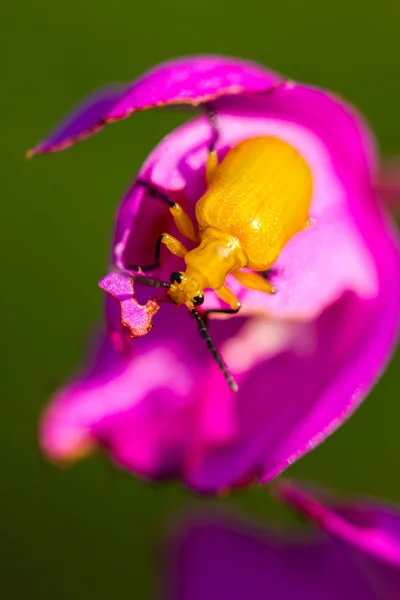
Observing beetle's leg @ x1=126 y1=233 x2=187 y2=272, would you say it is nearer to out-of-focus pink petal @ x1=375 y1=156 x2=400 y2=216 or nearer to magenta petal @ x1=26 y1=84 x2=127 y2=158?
magenta petal @ x1=26 y1=84 x2=127 y2=158

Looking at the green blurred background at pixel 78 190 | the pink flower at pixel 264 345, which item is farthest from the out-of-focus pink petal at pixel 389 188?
the green blurred background at pixel 78 190

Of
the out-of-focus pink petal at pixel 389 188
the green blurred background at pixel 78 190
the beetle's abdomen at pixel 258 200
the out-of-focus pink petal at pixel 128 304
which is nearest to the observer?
the out-of-focus pink petal at pixel 128 304

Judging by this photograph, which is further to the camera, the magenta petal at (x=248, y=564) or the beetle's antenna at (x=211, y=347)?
the magenta petal at (x=248, y=564)

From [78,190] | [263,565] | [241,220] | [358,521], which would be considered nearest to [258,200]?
[241,220]

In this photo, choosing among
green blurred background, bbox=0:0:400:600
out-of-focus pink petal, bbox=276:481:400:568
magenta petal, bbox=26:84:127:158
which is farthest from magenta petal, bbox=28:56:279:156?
green blurred background, bbox=0:0:400:600

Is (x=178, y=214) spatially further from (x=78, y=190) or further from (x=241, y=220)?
(x=78, y=190)

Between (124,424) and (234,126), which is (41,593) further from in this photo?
(234,126)

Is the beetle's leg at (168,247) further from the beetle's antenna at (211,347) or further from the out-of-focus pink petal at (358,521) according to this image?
the out-of-focus pink petal at (358,521)
